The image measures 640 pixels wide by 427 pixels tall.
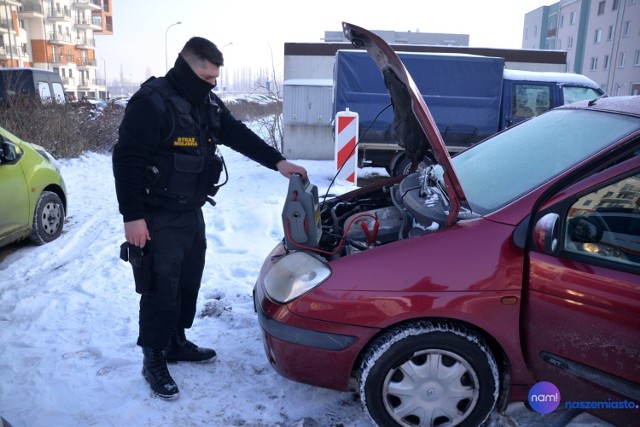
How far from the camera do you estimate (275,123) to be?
1250 cm

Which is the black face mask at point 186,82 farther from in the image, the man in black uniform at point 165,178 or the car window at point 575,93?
the car window at point 575,93

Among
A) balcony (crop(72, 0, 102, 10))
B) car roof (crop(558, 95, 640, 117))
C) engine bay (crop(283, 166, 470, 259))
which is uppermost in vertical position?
balcony (crop(72, 0, 102, 10))

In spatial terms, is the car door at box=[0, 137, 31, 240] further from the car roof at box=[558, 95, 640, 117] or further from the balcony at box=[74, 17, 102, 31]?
the balcony at box=[74, 17, 102, 31]

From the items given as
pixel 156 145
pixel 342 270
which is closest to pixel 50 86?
pixel 156 145

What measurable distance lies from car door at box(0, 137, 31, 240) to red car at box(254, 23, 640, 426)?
11.7 ft

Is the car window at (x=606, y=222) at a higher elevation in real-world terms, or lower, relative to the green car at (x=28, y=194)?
higher

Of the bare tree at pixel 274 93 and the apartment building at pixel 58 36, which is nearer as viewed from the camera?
the bare tree at pixel 274 93

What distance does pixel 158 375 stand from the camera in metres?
2.70

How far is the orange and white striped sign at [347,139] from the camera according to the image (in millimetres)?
7188

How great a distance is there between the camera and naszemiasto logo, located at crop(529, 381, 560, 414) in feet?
7.26

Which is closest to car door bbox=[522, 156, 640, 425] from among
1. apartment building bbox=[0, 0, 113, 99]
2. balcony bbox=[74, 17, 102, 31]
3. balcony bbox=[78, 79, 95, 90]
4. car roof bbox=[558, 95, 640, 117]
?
car roof bbox=[558, 95, 640, 117]

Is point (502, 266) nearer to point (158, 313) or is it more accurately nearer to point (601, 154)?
point (601, 154)

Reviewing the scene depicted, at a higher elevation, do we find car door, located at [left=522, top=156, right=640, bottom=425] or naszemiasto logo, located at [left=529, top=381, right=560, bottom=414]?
car door, located at [left=522, top=156, right=640, bottom=425]

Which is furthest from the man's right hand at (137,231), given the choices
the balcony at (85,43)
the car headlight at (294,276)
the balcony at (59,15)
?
the balcony at (85,43)
